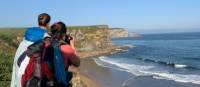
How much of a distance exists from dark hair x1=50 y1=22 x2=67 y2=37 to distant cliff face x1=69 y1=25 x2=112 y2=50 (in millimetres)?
67181

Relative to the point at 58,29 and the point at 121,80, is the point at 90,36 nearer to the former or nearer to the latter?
the point at 121,80

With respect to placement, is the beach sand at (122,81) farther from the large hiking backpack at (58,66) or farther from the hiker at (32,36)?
the large hiking backpack at (58,66)

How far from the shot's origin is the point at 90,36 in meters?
76.4

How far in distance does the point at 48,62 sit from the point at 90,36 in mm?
71507

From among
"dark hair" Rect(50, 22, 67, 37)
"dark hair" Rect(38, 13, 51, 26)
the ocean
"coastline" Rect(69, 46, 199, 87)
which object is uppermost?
"dark hair" Rect(38, 13, 51, 26)

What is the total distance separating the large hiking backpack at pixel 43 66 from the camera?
16.0 feet

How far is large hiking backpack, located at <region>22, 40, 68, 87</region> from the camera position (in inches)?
192

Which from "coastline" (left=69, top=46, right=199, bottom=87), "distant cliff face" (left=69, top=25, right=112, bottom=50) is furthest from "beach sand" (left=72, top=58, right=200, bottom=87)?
"distant cliff face" (left=69, top=25, right=112, bottom=50)

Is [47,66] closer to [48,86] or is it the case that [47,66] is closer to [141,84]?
[48,86]

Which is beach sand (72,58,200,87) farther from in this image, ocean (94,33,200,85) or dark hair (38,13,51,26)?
dark hair (38,13,51,26)

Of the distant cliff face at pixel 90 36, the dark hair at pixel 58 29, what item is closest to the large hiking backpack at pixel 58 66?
the dark hair at pixel 58 29

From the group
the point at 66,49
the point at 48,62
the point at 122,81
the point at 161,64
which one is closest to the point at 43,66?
the point at 48,62

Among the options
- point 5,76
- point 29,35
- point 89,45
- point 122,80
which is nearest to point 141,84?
point 122,80

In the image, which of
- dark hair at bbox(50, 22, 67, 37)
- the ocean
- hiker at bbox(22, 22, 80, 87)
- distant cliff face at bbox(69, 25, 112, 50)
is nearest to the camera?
hiker at bbox(22, 22, 80, 87)
